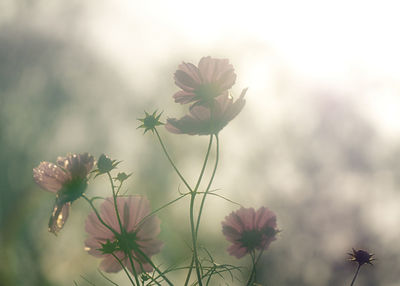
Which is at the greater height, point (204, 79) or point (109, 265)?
point (204, 79)

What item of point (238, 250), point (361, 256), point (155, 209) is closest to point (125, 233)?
point (155, 209)

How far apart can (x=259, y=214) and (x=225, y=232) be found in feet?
0.18

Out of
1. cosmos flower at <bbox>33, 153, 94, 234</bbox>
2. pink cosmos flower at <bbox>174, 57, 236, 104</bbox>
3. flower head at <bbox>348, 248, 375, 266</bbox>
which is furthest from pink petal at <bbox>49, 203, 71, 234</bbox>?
flower head at <bbox>348, 248, 375, 266</bbox>

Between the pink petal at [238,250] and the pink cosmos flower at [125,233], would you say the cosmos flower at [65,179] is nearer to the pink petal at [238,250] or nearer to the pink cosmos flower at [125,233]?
the pink cosmos flower at [125,233]

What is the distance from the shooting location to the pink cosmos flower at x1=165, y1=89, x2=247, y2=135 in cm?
55

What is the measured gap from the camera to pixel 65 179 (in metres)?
0.51

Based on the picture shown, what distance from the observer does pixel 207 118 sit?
0.56 meters

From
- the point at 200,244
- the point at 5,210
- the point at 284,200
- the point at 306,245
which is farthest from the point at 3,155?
the point at 200,244

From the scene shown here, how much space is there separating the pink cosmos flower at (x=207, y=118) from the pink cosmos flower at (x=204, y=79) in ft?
0.04

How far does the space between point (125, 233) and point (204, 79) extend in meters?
0.23

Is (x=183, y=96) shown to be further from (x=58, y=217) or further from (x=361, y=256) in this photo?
(x=361, y=256)

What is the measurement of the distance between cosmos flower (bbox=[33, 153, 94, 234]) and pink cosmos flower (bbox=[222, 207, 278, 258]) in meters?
0.21

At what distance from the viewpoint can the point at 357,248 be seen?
0.62m

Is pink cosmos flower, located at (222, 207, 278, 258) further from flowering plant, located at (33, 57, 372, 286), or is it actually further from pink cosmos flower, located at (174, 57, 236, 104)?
pink cosmos flower, located at (174, 57, 236, 104)
